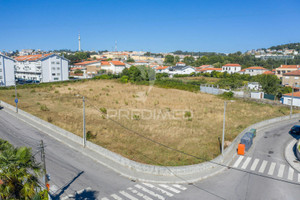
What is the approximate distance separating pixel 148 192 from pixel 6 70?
67.6 m

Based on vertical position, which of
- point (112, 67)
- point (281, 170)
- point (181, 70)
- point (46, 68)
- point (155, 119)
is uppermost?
point (112, 67)

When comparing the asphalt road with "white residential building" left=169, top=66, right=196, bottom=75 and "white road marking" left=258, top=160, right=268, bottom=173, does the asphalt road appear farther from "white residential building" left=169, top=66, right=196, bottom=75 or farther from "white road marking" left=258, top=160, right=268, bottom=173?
"white residential building" left=169, top=66, right=196, bottom=75

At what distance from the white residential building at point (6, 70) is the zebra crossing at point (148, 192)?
65758 mm

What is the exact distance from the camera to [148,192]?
1529cm

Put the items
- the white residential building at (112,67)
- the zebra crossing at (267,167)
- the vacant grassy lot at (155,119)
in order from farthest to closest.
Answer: the white residential building at (112,67)
the vacant grassy lot at (155,119)
the zebra crossing at (267,167)

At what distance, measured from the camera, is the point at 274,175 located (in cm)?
1802

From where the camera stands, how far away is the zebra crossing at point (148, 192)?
1466 centimetres

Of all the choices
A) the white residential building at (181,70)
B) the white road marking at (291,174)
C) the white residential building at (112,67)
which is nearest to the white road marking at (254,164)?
the white road marking at (291,174)

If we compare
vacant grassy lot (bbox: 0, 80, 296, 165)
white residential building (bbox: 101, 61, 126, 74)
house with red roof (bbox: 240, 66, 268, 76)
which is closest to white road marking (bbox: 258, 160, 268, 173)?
vacant grassy lot (bbox: 0, 80, 296, 165)

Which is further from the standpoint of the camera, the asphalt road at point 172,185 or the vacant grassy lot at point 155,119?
the vacant grassy lot at point 155,119

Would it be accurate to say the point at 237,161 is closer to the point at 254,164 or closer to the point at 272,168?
the point at 254,164

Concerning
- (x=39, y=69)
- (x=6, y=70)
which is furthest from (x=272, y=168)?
(x=39, y=69)

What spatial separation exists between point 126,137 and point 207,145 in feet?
28.1

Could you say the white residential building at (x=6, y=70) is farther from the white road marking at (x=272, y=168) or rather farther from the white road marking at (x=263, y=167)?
the white road marking at (x=272, y=168)
